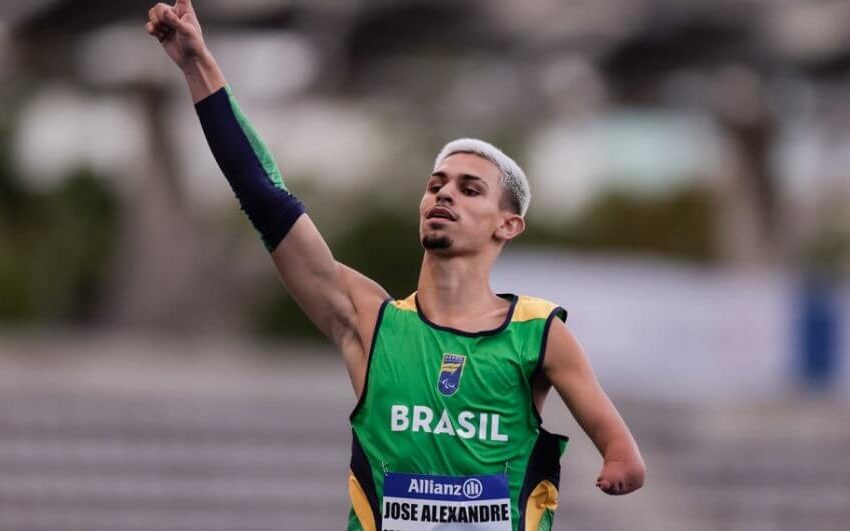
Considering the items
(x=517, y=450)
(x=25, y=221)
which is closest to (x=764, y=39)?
(x=517, y=450)

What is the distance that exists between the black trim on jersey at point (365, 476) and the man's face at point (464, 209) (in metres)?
0.52

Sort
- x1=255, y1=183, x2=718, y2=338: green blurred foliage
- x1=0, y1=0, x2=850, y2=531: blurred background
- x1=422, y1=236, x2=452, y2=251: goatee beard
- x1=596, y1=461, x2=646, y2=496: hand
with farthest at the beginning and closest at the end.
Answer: x1=255, y1=183, x2=718, y2=338: green blurred foliage < x1=0, y1=0, x2=850, y2=531: blurred background < x1=422, y1=236, x2=452, y2=251: goatee beard < x1=596, y1=461, x2=646, y2=496: hand

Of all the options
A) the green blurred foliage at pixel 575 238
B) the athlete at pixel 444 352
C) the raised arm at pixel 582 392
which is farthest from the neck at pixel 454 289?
the green blurred foliage at pixel 575 238

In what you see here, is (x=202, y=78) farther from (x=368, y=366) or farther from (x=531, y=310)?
(x=531, y=310)

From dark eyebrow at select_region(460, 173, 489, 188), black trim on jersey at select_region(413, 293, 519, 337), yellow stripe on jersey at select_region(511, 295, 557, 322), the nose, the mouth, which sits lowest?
black trim on jersey at select_region(413, 293, 519, 337)

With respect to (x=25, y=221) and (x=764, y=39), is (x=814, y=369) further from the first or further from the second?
(x=25, y=221)

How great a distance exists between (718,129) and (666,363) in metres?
5.34

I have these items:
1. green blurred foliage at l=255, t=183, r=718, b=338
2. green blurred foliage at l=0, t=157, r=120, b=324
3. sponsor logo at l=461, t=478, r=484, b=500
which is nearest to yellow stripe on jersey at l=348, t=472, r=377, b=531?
sponsor logo at l=461, t=478, r=484, b=500

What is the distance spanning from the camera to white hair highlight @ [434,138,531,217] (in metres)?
3.83

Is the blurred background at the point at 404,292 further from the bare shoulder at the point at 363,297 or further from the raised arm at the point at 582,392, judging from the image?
the raised arm at the point at 582,392

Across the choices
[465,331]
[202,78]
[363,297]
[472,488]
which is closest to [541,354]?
[465,331]

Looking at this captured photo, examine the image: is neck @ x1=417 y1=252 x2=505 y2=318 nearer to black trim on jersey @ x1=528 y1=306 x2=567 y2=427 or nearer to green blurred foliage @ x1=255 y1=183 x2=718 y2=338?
black trim on jersey @ x1=528 y1=306 x2=567 y2=427

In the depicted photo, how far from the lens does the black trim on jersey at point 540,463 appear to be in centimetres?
367

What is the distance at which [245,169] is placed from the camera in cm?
371
